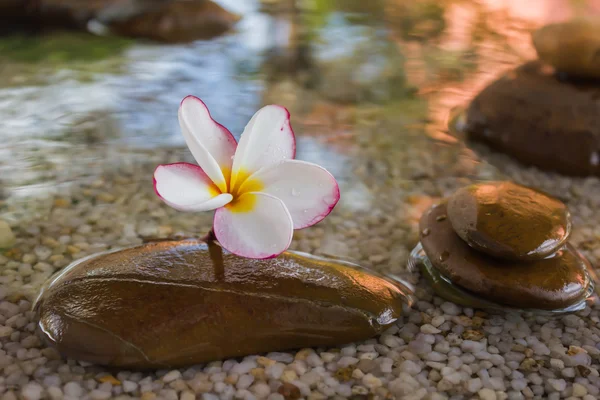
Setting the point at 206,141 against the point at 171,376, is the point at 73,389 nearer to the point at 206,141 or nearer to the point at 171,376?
the point at 171,376

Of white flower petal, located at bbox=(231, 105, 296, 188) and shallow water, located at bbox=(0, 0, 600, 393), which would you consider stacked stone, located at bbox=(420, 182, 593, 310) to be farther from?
white flower petal, located at bbox=(231, 105, 296, 188)

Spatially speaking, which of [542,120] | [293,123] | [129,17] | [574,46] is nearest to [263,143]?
[293,123]

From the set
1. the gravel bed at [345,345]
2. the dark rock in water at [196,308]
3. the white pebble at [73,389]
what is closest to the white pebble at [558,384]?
the gravel bed at [345,345]

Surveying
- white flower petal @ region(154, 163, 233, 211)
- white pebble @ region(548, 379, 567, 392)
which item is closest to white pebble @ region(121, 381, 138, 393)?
white flower petal @ region(154, 163, 233, 211)

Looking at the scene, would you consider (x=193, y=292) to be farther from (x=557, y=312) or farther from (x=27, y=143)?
(x=27, y=143)

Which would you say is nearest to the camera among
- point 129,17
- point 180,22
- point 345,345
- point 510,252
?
point 345,345

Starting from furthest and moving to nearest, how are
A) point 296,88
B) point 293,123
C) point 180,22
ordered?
point 180,22 → point 296,88 → point 293,123

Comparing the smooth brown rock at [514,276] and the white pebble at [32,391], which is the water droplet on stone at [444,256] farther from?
the white pebble at [32,391]
